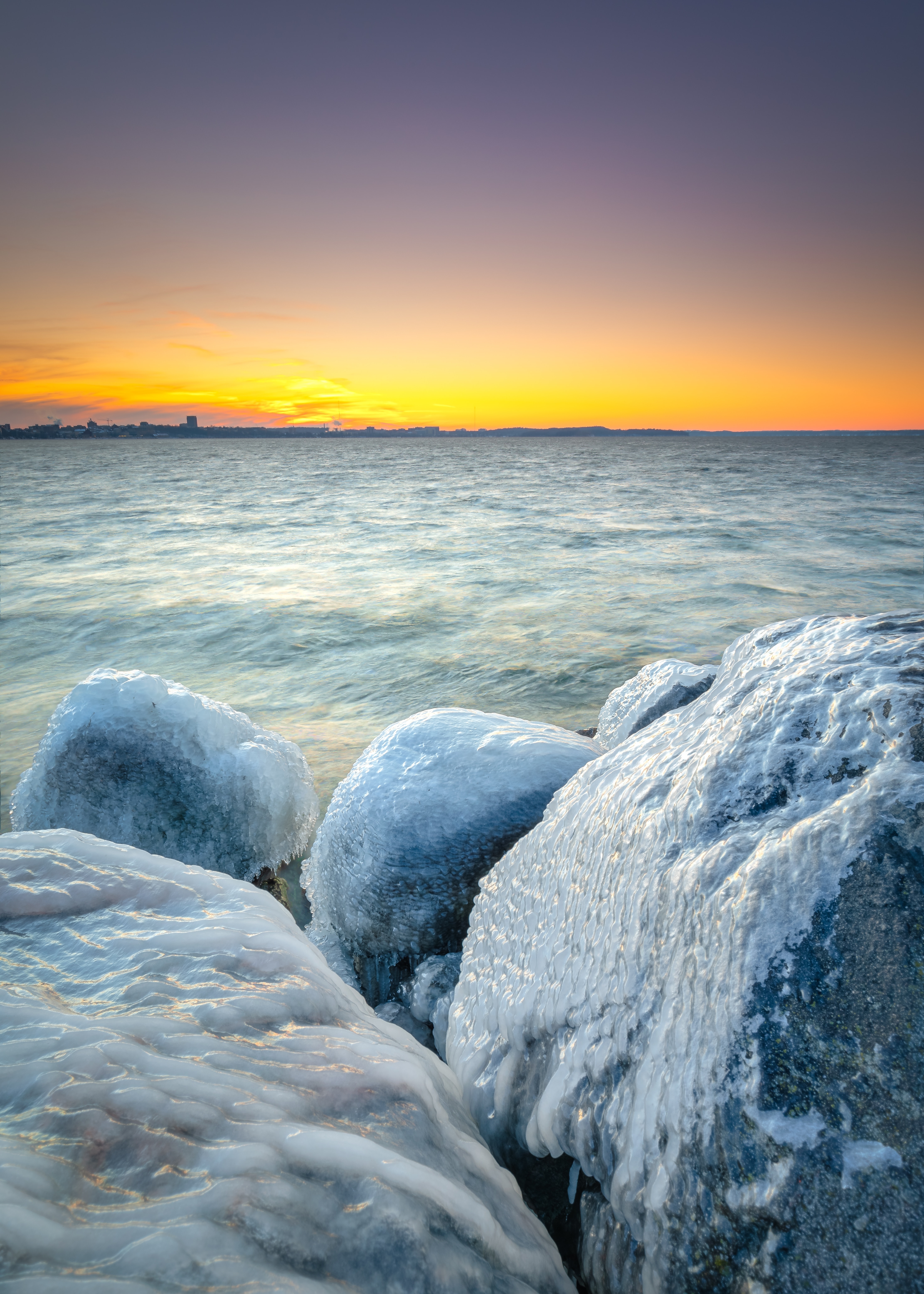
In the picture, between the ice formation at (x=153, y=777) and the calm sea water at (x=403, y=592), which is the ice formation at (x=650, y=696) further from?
the calm sea water at (x=403, y=592)

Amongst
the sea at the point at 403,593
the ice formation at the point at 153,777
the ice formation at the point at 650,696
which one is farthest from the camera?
the sea at the point at 403,593

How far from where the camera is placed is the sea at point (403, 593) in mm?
7047

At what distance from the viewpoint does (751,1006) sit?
0.96 meters

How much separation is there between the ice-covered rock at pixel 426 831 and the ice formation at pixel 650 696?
0.71ft

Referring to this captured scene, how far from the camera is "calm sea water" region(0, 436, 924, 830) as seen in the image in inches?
279

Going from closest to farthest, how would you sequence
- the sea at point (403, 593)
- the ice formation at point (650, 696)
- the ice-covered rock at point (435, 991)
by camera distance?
1. the ice-covered rock at point (435, 991)
2. the ice formation at point (650, 696)
3. the sea at point (403, 593)

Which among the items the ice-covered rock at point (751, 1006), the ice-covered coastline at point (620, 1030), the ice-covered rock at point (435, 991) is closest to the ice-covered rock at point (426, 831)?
the ice-covered rock at point (435, 991)

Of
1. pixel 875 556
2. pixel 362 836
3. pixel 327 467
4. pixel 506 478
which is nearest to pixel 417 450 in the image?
pixel 327 467

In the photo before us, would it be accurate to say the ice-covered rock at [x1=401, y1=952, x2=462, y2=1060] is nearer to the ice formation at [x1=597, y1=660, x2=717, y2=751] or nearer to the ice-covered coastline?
the ice-covered coastline

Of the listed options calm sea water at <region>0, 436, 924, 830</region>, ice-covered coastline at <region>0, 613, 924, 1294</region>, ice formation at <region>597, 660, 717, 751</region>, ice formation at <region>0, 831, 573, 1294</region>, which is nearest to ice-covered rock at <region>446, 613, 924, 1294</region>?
ice-covered coastline at <region>0, 613, 924, 1294</region>

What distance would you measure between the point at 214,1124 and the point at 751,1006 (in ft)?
2.53

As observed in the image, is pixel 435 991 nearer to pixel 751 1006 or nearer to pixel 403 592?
pixel 751 1006

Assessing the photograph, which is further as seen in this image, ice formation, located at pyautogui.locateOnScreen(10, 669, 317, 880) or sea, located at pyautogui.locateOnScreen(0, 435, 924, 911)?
sea, located at pyautogui.locateOnScreen(0, 435, 924, 911)

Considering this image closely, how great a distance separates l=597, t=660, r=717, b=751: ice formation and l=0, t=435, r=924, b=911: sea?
50.7 inches
